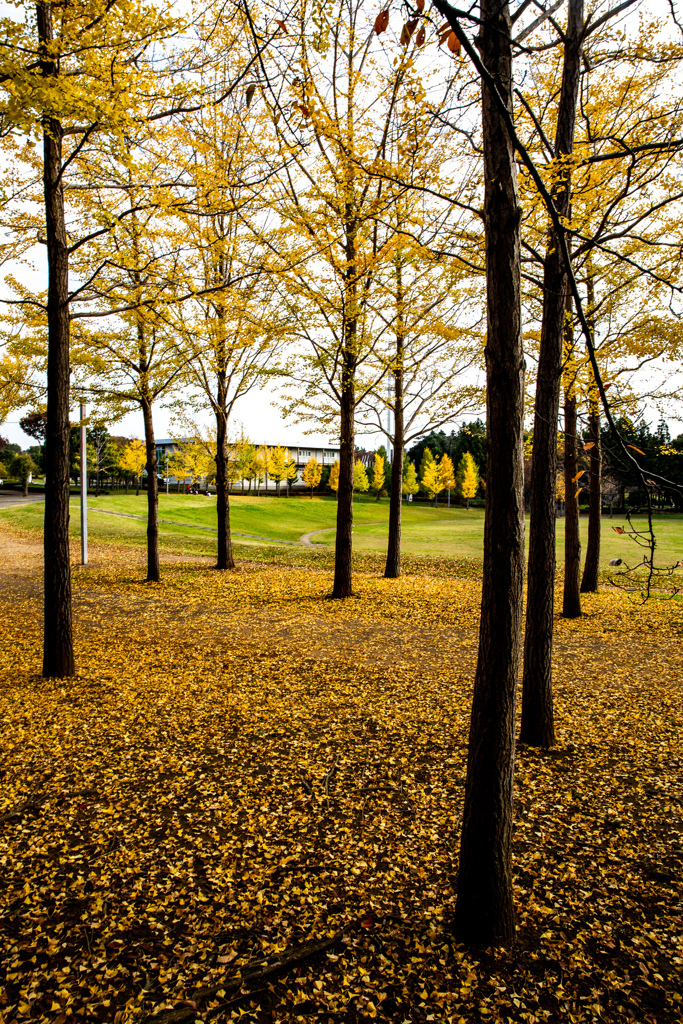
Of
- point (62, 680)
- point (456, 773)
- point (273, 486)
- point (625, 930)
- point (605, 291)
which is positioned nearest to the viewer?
point (625, 930)

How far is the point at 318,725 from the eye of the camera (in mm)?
6773

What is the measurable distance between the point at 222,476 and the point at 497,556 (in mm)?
14296

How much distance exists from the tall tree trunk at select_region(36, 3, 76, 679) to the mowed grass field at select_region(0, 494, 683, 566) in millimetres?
15474

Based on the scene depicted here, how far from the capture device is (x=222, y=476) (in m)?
16.8

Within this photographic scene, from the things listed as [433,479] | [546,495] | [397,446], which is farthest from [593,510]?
[433,479]

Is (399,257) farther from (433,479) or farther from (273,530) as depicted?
(433,479)

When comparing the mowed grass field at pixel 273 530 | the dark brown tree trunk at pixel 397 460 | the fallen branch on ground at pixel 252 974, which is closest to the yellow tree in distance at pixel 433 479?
the mowed grass field at pixel 273 530

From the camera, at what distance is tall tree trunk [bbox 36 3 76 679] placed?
7742mm

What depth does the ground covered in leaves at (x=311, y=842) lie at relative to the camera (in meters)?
3.12

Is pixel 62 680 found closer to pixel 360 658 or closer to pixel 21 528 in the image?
pixel 360 658

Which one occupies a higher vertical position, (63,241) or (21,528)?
(63,241)

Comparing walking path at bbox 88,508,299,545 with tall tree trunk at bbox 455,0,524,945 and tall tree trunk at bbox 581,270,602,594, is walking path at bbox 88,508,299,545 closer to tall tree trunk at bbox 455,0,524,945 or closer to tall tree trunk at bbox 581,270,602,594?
tall tree trunk at bbox 581,270,602,594

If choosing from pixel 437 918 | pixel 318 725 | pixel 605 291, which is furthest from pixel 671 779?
pixel 605 291

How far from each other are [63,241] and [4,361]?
13.2 metres
